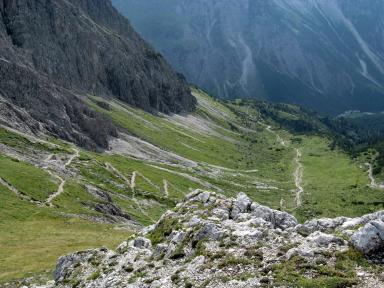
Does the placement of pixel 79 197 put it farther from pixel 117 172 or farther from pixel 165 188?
pixel 165 188

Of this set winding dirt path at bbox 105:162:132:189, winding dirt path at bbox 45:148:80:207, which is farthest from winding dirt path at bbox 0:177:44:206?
winding dirt path at bbox 105:162:132:189

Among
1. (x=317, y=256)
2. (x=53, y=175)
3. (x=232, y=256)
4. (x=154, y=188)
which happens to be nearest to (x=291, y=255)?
(x=317, y=256)

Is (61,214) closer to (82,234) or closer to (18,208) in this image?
(18,208)

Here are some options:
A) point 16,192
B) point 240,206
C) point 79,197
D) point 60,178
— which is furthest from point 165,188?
point 240,206

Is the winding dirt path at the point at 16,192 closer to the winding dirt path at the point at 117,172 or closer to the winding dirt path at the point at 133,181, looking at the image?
the winding dirt path at the point at 133,181

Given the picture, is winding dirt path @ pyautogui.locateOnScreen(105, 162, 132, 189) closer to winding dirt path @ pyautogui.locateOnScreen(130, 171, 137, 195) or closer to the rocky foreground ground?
winding dirt path @ pyautogui.locateOnScreen(130, 171, 137, 195)

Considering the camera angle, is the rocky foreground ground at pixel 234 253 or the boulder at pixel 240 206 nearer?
the rocky foreground ground at pixel 234 253

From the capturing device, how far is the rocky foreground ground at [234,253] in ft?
111

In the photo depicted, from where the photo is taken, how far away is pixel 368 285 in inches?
1230

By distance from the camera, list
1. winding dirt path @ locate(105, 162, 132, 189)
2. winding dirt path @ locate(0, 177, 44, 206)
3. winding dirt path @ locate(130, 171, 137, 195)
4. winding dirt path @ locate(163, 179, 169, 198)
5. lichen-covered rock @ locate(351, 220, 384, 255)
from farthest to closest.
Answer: winding dirt path @ locate(163, 179, 169, 198)
winding dirt path @ locate(105, 162, 132, 189)
winding dirt path @ locate(130, 171, 137, 195)
winding dirt path @ locate(0, 177, 44, 206)
lichen-covered rock @ locate(351, 220, 384, 255)

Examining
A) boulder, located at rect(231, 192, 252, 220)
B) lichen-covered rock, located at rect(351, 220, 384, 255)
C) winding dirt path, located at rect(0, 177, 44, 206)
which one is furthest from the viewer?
winding dirt path, located at rect(0, 177, 44, 206)

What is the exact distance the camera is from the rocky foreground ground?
3384 cm

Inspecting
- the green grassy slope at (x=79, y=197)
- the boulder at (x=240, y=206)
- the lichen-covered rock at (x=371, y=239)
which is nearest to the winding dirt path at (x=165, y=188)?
the green grassy slope at (x=79, y=197)

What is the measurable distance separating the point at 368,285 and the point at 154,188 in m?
127
